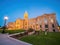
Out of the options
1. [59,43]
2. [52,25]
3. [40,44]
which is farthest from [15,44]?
[52,25]

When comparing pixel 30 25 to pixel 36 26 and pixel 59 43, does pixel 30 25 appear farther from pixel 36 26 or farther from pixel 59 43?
pixel 59 43

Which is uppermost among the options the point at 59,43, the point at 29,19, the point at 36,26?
the point at 29,19

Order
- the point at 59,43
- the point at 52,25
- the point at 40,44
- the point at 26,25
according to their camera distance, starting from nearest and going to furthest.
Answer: the point at 40,44, the point at 59,43, the point at 52,25, the point at 26,25

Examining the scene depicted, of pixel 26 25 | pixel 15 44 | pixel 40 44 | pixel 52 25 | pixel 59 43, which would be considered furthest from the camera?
pixel 26 25

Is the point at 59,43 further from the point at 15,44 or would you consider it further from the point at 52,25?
the point at 52,25

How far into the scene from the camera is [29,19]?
23.8 metres

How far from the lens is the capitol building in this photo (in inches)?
845

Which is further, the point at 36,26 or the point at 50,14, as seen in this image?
the point at 36,26

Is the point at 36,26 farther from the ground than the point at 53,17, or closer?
closer

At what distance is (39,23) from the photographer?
2300 cm

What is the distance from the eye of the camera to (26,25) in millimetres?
23047

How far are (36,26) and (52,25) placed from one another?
13.0 feet

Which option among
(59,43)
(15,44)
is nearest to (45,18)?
(59,43)

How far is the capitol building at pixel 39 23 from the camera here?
70.4ft
